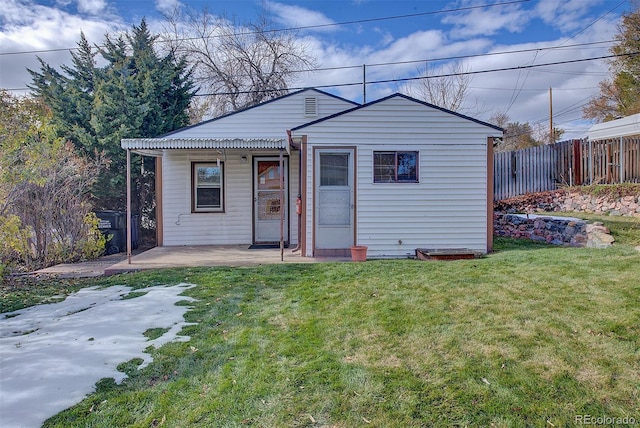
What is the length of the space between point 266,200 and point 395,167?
3693mm

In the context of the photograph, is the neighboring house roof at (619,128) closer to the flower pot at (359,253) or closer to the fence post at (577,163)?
the fence post at (577,163)

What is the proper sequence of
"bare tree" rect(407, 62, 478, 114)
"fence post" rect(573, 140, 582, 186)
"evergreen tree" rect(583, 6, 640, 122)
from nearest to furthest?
"fence post" rect(573, 140, 582, 186), "evergreen tree" rect(583, 6, 640, 122), "bare tree" rect(407, 62, 478, 114)

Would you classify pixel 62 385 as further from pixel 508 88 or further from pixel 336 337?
pixel 508 88

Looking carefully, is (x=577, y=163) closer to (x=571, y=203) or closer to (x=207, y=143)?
(x=571, y=203)

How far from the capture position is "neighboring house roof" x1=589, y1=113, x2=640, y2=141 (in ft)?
45.3

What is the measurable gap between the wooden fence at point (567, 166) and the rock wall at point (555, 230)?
2382 millimetres

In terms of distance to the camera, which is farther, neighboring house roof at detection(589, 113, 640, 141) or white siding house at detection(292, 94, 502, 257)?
neighboring house roof at detection(589, 113, 640, 141)

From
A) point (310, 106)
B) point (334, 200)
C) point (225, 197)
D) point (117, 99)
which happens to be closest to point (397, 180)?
point (334, 200)

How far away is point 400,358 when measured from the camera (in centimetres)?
306

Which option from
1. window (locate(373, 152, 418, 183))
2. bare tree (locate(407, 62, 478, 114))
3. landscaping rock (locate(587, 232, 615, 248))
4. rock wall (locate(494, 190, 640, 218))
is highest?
bare tree (locate(407, 62, 478, 114))

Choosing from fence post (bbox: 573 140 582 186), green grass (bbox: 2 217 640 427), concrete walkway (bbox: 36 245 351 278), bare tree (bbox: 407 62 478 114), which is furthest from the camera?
bare tree (bbox: 407 62 478 114)

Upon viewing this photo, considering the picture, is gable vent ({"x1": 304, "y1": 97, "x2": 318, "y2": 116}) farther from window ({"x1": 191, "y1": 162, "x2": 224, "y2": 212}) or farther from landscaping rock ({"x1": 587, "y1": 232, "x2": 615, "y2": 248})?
landscaping rock ({"x1": 587, "y1": 232, "x2": 615, "y2": 248})

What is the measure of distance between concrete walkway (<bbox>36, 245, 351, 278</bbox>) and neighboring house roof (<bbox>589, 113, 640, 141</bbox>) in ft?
39.7

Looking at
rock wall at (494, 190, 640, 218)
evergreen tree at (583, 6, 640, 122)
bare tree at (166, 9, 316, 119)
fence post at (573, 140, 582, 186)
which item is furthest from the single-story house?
evergreen tree at (583, 6, 640, 122)
